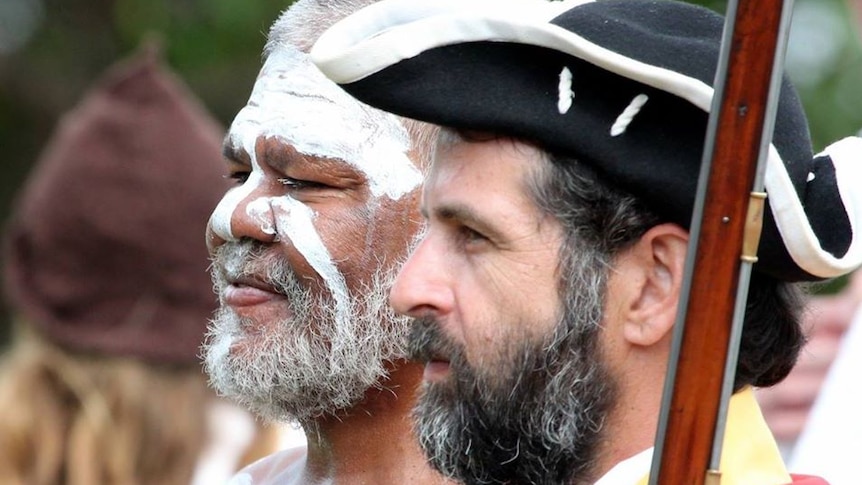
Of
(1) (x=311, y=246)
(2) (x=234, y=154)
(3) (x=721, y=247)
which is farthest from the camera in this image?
(2) (x=234, y=154)

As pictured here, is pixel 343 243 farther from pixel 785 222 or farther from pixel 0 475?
pixel 0 475

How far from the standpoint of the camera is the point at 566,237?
106 inches

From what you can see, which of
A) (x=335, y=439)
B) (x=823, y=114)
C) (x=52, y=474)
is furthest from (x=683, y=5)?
(x=823, y=114)

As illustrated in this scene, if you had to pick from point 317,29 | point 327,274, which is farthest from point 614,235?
point 317,29

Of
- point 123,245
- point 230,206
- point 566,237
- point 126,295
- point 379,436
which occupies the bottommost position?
point 126,295

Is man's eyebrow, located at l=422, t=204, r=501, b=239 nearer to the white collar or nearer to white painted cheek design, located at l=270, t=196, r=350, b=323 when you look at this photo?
the white collar

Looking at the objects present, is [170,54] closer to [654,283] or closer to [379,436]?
[379,436]

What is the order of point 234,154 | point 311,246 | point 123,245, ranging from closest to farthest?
point 311,246
point 234,154
point 123,245

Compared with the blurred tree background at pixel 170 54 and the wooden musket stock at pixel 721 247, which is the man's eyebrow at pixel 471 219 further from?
the blurred tree background at pixel 170 54

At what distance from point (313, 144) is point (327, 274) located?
26 cm

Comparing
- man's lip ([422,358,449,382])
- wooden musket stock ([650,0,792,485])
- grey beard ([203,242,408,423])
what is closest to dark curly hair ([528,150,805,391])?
man's lip ([422,358,449,382])

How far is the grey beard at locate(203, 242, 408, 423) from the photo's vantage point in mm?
3348

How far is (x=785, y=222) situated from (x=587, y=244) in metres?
0.33

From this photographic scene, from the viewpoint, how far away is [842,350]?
4.42m
